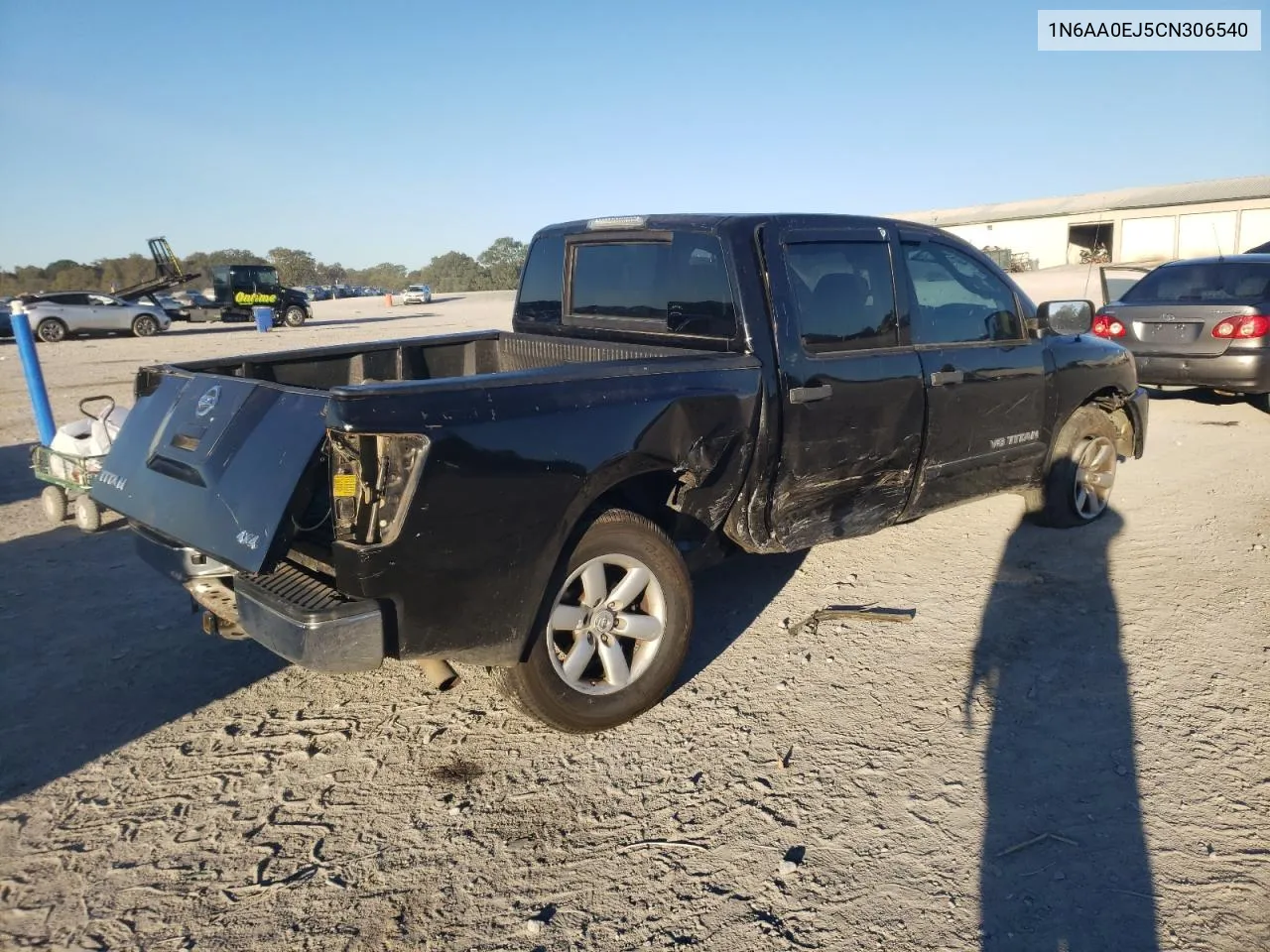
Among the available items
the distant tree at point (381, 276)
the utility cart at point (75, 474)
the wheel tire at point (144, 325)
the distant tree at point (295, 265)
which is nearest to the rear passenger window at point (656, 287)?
the utility cart at point (75, 474)

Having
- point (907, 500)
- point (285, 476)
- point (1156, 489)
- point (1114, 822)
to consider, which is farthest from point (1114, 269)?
point (285, 476)

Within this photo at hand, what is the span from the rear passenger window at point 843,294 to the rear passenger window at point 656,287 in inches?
14.0

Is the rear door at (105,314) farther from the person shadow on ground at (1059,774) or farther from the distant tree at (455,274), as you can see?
the distant tree at (455,274)

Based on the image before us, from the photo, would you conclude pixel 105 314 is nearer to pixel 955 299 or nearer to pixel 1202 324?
pixel 1202 324

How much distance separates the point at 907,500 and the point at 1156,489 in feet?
10.7

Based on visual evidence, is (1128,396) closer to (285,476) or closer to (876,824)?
(876,824)

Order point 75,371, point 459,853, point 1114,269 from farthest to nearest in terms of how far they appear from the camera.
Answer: point 75,371 < point 1114,269 < point 459,853

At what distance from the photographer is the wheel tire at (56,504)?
19.8 feet

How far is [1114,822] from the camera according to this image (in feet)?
9.39

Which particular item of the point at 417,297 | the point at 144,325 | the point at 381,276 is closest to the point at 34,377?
the point at 144,325

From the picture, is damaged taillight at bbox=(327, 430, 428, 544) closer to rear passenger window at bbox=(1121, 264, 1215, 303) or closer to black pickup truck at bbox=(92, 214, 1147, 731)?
black pickup truck at bbox=(92, 214, 1147, 731)

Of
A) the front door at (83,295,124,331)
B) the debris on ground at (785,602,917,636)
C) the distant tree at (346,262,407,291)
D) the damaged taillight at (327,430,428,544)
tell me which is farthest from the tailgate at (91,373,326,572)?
the distant tree at (346,262,407,291)

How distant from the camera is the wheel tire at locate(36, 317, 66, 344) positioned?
80.1ft

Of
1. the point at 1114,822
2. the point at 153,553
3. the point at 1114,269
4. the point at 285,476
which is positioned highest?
the point at 1114,269
